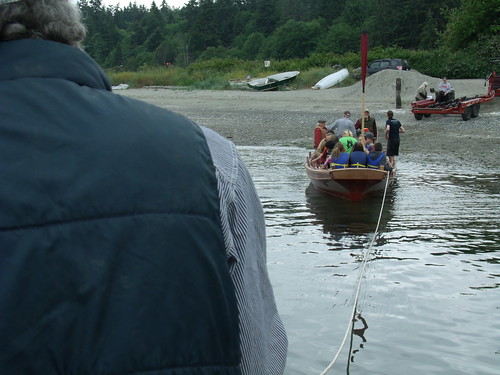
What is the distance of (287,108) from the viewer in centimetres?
3316

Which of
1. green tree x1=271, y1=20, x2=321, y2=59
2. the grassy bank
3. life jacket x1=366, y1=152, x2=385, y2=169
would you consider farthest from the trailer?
green tree x1=271, y1=20, x2=321, y2=59

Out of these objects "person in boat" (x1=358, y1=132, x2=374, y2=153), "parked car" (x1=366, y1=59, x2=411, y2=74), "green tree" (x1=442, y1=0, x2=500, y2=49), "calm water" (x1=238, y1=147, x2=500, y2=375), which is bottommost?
"calm water" (x1=238, y1=147, x2=500, y2=375)

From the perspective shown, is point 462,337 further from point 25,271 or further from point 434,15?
point 434,15

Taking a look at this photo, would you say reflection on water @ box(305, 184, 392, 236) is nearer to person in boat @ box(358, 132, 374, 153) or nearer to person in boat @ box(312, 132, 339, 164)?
person in boat @ box(312, 132, 339, 164)

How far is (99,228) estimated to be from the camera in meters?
1.17

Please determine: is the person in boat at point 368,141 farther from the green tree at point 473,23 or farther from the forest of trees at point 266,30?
the forest of trees at point 266,30

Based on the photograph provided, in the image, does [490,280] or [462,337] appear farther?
[490,280]

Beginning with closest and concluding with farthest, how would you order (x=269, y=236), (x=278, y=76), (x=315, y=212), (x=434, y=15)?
(x=269, y=236)
(x=315, y=212)
(x=278, y=76)
(x=434, y=15)

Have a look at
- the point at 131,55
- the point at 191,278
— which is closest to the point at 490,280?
the point at 191,278

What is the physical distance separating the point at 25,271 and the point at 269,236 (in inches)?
402

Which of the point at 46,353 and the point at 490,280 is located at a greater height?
the point at 46,353

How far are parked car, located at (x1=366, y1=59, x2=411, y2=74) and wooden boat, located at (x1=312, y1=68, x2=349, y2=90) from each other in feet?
5.30

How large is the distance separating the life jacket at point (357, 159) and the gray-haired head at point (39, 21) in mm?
13376

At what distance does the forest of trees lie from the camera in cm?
6776
